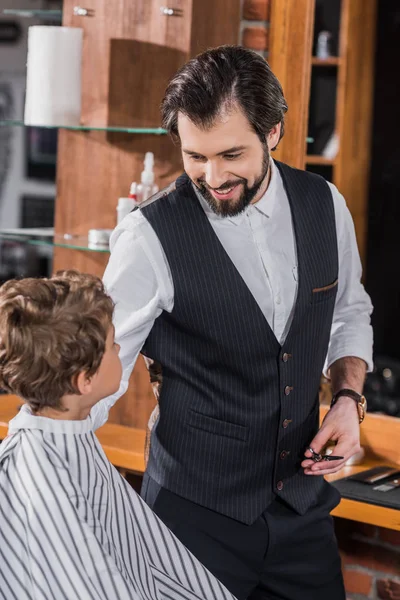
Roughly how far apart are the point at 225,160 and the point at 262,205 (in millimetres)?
224

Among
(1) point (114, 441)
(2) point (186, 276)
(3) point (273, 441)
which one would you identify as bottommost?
(1) point (114, 441)

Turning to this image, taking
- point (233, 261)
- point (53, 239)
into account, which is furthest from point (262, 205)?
point (53, 239)

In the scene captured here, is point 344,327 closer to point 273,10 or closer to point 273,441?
point 273,441

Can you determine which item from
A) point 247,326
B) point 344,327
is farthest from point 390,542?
point 247,326

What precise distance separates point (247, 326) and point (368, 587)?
1086mm

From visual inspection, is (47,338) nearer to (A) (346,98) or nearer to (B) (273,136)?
(B) (273,136)

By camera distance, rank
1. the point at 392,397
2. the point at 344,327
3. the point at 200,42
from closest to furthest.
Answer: the point at 344,327 → the point at 200,42 → the point at 392,397

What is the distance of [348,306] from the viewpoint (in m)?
2.43

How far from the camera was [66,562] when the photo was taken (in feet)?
5.89

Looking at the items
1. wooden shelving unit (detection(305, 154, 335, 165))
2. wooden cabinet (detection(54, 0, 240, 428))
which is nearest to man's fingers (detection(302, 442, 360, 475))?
wooden cabinet (detection(54, 0, 240, 428))

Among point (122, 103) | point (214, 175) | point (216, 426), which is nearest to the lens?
point (214, 175)

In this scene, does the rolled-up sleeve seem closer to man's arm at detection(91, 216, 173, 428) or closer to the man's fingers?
the man's fingers

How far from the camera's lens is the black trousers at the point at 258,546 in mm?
2143

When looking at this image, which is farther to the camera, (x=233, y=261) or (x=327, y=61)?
(x=327, y=61)
